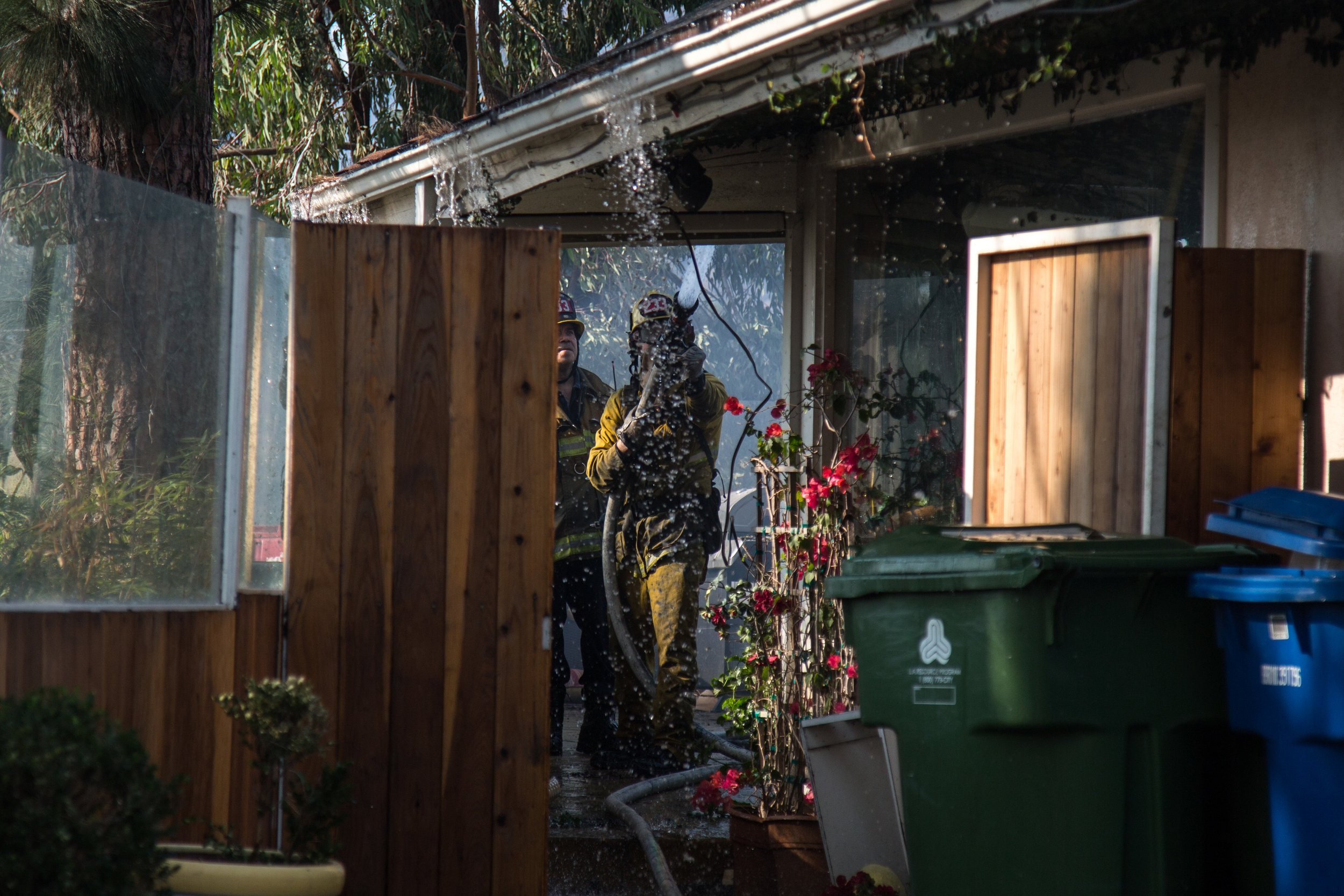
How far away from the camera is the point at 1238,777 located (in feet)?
9.77

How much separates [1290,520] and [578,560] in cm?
371

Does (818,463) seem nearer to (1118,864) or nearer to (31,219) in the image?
(1118,864)

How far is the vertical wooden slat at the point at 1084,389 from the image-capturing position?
359cm

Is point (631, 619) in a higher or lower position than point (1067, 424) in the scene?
lower

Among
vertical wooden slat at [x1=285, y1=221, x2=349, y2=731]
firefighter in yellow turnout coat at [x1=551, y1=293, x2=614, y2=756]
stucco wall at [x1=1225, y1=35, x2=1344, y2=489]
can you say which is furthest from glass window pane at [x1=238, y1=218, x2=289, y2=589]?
stucco wall at [x1=1225, y1=35, x2=1344, y2=489]

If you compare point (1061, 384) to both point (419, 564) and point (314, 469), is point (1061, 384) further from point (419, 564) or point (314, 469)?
point (314, 469)

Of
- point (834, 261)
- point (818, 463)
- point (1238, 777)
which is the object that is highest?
point (834, 261)

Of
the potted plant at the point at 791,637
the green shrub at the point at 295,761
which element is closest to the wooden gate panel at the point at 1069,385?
the potted plant at the point at 791,637

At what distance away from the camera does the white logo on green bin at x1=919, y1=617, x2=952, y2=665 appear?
302 cm

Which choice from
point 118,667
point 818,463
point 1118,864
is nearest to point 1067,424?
point 1118,864

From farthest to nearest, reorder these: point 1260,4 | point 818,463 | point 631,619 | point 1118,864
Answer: point 631,619 → point 818,463 → point 1260,4 → point 1118,864

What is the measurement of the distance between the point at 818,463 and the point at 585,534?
4.19 ft

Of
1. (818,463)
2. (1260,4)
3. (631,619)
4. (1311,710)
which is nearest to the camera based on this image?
(1311,710)

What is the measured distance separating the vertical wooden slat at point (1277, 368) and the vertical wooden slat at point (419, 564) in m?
2.33
